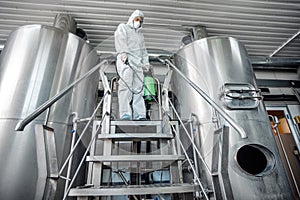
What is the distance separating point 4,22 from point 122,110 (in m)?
2.35

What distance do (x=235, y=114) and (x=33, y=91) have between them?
193 centimetres

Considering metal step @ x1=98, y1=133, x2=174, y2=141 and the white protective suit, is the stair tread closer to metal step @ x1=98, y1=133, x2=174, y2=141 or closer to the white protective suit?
metal step @ x1=98, y1=133, x2=174, y2=141

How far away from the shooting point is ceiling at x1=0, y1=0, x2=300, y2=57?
2.34m

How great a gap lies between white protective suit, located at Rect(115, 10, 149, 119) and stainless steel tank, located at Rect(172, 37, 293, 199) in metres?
0.55

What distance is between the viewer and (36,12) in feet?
7.79

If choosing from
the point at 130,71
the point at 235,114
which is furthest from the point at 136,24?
the point at 235,114

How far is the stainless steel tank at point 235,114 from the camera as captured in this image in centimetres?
150

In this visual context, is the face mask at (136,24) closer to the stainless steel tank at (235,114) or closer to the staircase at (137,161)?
the stainless steel tank at (235,114)

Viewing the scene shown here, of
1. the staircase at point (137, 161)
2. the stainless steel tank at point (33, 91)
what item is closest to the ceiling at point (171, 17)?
the stainless steel tank at point (33, 91)

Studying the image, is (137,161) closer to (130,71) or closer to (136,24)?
(130,71)

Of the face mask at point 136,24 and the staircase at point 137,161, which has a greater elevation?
the face mask at point 136,24

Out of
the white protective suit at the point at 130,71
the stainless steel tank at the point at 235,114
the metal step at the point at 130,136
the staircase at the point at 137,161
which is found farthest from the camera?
the white protective suit at the point at 130,71

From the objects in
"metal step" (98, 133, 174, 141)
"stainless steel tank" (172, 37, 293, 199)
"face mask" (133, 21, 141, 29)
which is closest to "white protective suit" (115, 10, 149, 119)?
"face mask" (133, 21, 141, 29)

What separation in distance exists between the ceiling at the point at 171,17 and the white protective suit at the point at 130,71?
0.35 m
